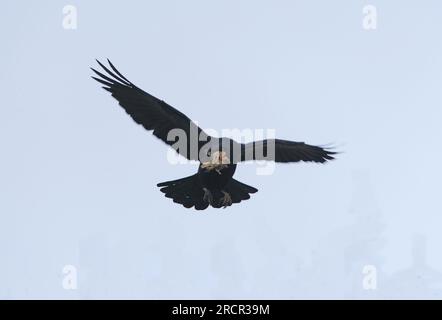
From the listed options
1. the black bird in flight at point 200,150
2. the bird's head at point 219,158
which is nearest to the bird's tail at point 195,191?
the black bird in flight at point 200,150

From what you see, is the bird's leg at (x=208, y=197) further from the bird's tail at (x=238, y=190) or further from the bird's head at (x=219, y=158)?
the bird's head at (x=219, y=158)

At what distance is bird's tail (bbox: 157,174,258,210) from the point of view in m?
21.6

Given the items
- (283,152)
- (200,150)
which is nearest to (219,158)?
(200,150)

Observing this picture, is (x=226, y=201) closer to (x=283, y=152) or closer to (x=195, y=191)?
(x=195, y=191)

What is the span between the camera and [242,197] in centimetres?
2164

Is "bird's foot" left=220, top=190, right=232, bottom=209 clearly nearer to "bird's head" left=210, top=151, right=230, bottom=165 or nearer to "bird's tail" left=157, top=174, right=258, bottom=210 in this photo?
"bird's tail" left=157, top=174, right=258, bottom=210

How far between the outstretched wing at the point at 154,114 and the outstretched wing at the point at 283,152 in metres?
0.85

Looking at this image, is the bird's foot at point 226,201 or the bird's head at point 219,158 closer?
the bird's head at point 219,158

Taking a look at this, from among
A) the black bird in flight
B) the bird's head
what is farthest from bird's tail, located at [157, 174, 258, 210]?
the bird's head

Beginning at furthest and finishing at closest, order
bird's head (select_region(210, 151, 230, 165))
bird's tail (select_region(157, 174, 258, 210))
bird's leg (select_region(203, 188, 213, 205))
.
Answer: bird's tail (select_region(157, 174, 258, 210)) → bird's leg (select_region(203, 188, 213, 205)) → bird's head (select_region(210, 151, 230, 165))

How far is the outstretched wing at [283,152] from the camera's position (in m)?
20.7

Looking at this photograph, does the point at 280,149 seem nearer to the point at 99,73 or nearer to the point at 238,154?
the point at 238,154

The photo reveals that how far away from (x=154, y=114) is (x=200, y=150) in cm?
107
